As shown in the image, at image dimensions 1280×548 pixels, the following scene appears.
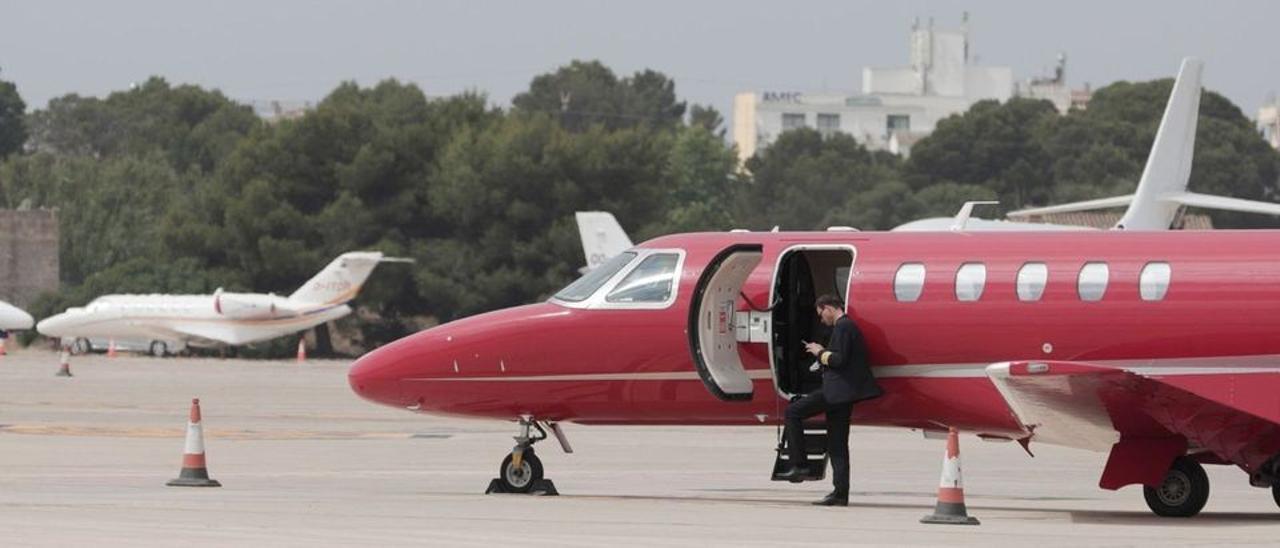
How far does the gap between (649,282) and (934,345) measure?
2.62 metres

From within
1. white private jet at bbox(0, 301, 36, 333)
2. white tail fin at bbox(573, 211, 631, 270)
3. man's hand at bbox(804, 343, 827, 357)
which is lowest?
man's hand at bbox(804, 343, 827, 357)

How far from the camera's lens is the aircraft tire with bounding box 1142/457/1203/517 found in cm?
1820

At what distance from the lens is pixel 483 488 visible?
21.6 m

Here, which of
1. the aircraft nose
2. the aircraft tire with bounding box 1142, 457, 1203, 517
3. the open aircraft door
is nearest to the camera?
the aircraft tire with bounding box 1142, 457, 1203, 517

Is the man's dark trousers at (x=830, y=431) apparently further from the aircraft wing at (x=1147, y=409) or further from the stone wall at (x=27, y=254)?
the stone wall at (x=27, y=254)

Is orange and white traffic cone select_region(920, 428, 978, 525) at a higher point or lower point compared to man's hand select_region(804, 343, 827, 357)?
lower

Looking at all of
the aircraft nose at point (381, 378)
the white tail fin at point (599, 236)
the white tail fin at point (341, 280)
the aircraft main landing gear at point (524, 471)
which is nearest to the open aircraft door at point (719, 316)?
the aircraft main landing gear at point (524, 471)

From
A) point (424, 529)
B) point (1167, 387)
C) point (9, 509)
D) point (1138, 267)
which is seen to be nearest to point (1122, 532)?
point (1167, 387)

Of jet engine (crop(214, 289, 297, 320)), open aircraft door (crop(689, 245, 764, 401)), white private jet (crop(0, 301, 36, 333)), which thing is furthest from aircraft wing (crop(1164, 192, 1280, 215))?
open aircraft door (crop(689, 245, 764, 401))

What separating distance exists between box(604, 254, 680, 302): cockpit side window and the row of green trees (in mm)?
55069

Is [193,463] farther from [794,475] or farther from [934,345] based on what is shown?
[934,345]

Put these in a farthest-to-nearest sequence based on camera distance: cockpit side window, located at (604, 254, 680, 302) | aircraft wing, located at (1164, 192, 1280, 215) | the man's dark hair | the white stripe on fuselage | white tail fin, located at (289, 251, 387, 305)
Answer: white tail fin, located at (289, 251, 387, 305) → aircraft wing, located at (1164, 192, 1280, 215) → cockpit side window, located at (604, 254, 680, 302) → the man's dark hair → the white stripe on fuselage

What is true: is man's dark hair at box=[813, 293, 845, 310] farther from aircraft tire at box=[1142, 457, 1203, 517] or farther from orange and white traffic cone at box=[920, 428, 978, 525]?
aircraft tire at box=[1142, 457, 1203, 517]

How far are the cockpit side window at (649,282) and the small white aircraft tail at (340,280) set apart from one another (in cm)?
4990
